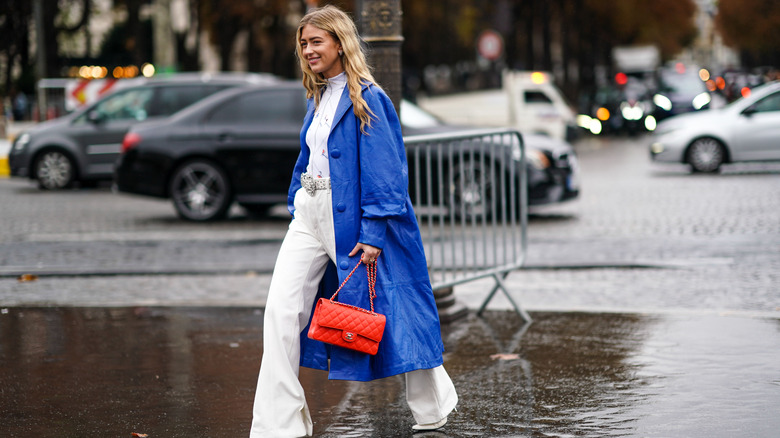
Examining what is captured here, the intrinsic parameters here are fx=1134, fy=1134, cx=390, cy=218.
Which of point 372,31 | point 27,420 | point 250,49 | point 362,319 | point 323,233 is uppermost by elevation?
point 250,49

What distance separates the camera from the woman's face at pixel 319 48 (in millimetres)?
4312

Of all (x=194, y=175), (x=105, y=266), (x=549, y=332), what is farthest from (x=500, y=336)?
(x=194, y=175)

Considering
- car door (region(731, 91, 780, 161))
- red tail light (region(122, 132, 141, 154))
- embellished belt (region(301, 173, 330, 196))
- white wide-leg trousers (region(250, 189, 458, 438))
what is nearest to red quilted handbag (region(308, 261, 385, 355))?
white wide-leg trousers (region(250, 189, 458, 438))

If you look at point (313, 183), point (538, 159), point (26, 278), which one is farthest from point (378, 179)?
point (538, 159)

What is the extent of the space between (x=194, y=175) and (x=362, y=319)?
918 centimetres

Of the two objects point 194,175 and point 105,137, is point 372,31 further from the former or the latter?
point 105,137

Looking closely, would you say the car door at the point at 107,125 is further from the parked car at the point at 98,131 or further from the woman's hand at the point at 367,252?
the woman's hand at the point at 367,252

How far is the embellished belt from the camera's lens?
4.38 metres

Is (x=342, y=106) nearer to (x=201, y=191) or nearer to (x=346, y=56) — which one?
(x=346, y=56)

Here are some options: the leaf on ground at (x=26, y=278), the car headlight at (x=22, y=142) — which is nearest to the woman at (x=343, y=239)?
the leaf on ground at (x=26, y=278)

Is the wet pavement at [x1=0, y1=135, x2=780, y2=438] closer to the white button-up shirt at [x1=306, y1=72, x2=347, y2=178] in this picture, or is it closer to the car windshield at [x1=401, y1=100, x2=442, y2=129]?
the white button-up shirt at [x1=306, y1=72, x2=347, y2=178]

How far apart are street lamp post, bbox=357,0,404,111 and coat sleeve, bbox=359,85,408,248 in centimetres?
232

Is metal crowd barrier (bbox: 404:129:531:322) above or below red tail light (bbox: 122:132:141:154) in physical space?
below

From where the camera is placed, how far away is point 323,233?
14.4 ft
